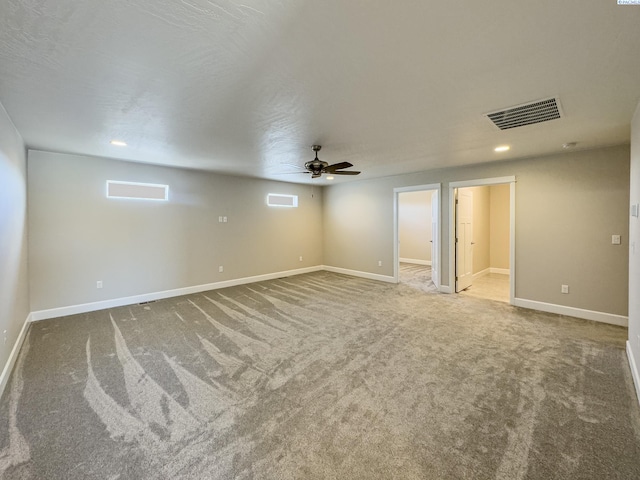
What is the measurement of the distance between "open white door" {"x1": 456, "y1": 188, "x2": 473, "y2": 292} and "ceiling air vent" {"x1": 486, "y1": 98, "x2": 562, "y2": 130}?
2.72m

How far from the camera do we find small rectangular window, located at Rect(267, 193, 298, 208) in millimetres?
6902

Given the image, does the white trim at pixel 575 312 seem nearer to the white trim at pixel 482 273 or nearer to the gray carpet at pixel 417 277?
the gray carpet at pixel 417 277

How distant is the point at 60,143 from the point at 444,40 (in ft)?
15.5

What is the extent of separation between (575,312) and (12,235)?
739cm

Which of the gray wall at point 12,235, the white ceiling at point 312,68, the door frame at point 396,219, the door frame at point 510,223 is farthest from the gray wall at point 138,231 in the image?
the door frame at point 510,223

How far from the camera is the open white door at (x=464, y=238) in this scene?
553cm

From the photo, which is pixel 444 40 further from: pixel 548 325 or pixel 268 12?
pixel 548 325

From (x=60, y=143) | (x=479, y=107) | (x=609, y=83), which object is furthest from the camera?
(x=60, y=143)

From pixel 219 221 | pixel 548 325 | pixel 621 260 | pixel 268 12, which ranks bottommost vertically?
pixel 548 325

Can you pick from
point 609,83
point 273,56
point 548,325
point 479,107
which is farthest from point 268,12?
point 548,325

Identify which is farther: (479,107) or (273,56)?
(479,107)

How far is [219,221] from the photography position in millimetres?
5961

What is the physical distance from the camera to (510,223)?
14.8ft

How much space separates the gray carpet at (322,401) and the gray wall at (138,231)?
36.2 inches
